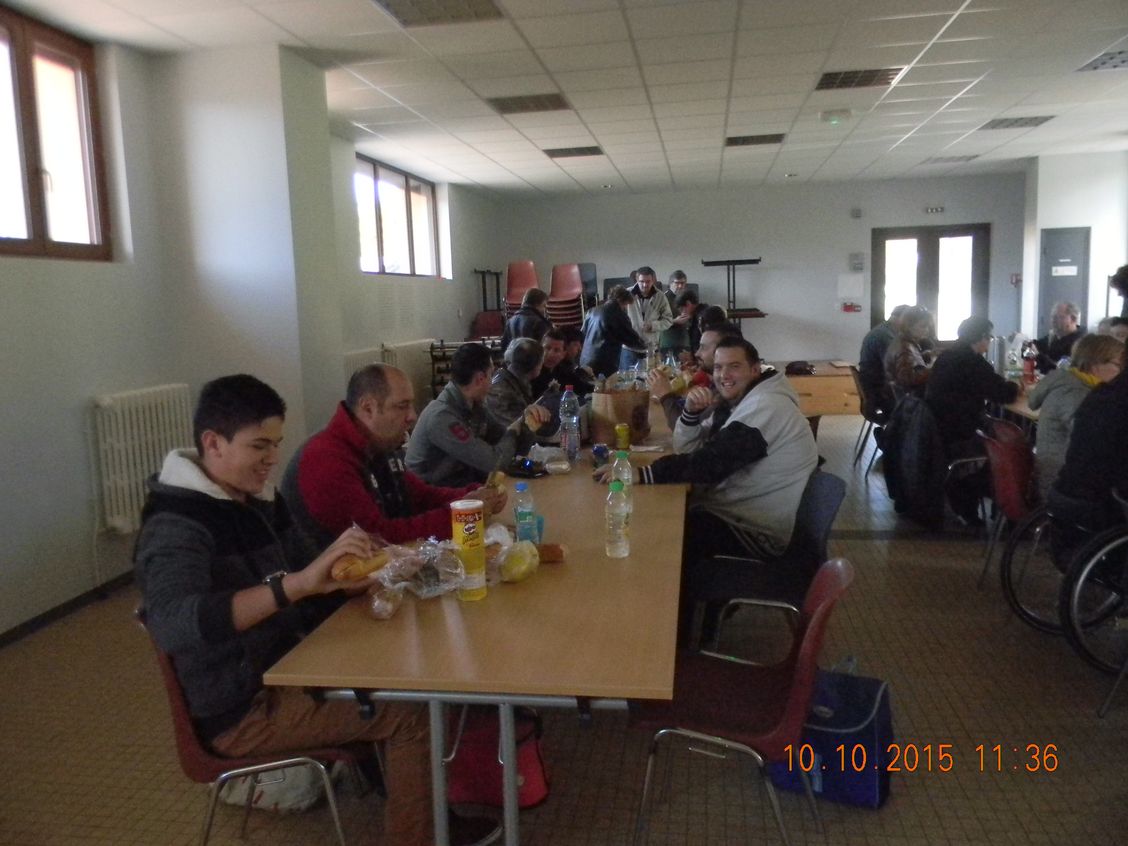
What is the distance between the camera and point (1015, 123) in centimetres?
773

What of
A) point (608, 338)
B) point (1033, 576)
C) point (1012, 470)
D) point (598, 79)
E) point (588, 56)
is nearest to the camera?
point (1012, 470)

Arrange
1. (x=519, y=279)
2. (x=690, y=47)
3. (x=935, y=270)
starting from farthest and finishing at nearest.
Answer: (x=935, y=270) < (x=519, y=279) < (x=690, y=47)

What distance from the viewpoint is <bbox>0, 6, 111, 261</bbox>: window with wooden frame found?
3938mm

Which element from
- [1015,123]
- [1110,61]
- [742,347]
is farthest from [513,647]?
[1015,123]

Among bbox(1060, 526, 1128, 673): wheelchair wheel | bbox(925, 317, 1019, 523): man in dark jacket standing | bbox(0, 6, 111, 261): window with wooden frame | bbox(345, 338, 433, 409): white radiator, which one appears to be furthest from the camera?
bbox(345, 338, 433, 409): white radiator

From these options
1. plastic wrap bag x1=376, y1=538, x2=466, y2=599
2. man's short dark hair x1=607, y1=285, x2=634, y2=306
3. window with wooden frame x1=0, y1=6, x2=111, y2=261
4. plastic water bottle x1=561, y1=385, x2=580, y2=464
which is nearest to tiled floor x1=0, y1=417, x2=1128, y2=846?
Result: plastic wrap bag x1=376, y1=538, x2=466, y2=599

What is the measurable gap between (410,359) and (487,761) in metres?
6.51

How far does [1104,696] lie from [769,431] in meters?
1.45

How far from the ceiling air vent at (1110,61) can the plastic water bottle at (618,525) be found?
5426 mm

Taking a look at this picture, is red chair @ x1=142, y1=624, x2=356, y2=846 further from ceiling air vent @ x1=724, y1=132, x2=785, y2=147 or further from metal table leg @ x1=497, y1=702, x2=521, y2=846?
ceiling air vent @ x1=724, y1=132, x2=785, y2=147

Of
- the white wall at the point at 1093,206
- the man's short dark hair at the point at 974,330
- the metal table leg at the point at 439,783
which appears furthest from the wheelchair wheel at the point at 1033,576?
the white wall at the point at 1093,206

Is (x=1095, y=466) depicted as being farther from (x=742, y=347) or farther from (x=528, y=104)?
(x=528, y=104)

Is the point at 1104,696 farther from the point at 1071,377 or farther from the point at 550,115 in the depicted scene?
the point at 550,115

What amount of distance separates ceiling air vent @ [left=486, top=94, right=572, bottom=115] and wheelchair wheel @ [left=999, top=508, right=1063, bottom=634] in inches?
168
